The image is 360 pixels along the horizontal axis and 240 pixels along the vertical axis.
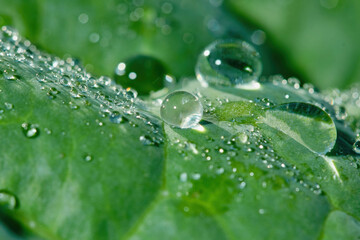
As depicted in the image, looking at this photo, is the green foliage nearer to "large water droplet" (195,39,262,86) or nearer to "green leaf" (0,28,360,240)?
"green leaf" (0,28,360,240)

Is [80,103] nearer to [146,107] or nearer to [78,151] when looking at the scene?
[78,151]

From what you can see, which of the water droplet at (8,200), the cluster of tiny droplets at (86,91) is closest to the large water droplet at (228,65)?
the cluster of tiny droplets at (86,91)

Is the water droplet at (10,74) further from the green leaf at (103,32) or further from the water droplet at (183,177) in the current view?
the green leaf at (103,32)

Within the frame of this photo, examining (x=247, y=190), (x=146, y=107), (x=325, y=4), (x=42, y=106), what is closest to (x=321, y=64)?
(x=325, y=4)

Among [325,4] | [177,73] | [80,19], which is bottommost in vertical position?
[177,73]

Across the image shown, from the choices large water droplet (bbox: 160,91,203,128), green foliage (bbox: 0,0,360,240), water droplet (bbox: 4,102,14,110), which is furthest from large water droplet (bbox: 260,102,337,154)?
water droplet (bbox: 4,102,14,110)

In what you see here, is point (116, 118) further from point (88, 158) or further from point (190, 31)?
point (190, 31)
